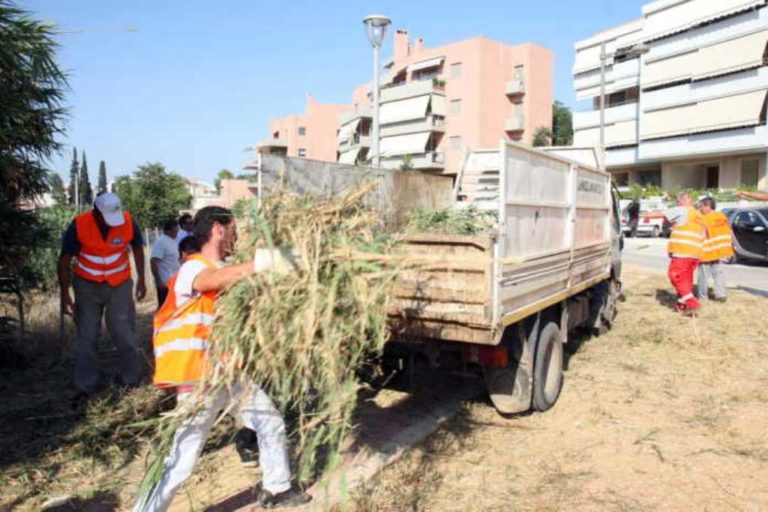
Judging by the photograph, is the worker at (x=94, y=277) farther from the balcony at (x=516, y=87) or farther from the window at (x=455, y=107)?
the balcony at (x=516, y=87)

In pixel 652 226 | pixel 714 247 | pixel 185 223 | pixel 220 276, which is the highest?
pixel 185 223

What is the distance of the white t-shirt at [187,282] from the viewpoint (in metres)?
3.15

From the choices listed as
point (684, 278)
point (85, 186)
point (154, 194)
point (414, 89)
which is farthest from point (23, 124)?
point (85, 186)

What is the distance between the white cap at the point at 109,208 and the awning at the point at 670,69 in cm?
4001

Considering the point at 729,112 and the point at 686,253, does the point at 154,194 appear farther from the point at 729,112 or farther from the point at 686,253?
the point at 729,112

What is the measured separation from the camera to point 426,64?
4981 centimetres

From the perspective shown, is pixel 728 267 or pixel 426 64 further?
pixel 426 64

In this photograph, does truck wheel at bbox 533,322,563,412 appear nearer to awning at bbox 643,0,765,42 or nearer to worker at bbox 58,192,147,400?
worker at bbox 58,192,147,400

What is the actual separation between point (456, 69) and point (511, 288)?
46312 mm

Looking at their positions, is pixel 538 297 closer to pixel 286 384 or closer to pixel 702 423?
pixel 702 423

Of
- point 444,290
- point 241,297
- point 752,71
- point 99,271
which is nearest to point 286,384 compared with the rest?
point 241,297

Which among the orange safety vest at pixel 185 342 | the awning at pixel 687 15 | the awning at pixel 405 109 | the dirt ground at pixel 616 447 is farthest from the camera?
the awning at pixel 405 109

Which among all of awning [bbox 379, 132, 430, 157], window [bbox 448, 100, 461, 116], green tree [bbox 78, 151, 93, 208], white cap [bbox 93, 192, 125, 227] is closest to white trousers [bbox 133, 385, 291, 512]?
white cap [bbox 93, 192, 125, 227]

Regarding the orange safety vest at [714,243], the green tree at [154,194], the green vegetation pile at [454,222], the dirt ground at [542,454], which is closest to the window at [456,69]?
the green tree at [154,194]
